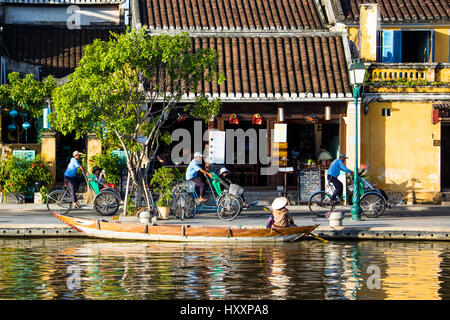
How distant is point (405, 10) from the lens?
33.0 metres

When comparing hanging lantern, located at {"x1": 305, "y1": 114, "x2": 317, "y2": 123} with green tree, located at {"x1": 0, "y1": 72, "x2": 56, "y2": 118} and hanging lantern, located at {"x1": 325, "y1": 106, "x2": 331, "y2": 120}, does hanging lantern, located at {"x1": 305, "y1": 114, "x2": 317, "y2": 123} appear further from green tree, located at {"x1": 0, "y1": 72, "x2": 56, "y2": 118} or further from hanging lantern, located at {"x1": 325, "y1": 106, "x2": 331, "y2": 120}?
green tree, located at {"x1": 0, "y1": 72, "x2": 56, "y2": 118}

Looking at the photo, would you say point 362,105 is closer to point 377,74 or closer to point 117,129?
point 377,74

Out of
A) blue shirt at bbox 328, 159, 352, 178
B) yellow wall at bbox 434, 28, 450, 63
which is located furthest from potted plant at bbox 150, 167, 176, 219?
yellow wall at bbox 434, 28, 450, 63

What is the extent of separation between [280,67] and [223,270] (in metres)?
14.9

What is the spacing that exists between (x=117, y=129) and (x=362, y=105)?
10537 mm

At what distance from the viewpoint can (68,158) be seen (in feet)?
111

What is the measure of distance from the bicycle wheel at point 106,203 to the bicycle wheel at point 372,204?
283 inches

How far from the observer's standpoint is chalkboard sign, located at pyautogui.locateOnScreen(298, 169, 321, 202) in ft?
98.3

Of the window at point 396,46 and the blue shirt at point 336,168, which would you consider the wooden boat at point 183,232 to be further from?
the window at point 396,46

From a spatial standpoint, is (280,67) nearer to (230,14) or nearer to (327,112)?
(327,112)
